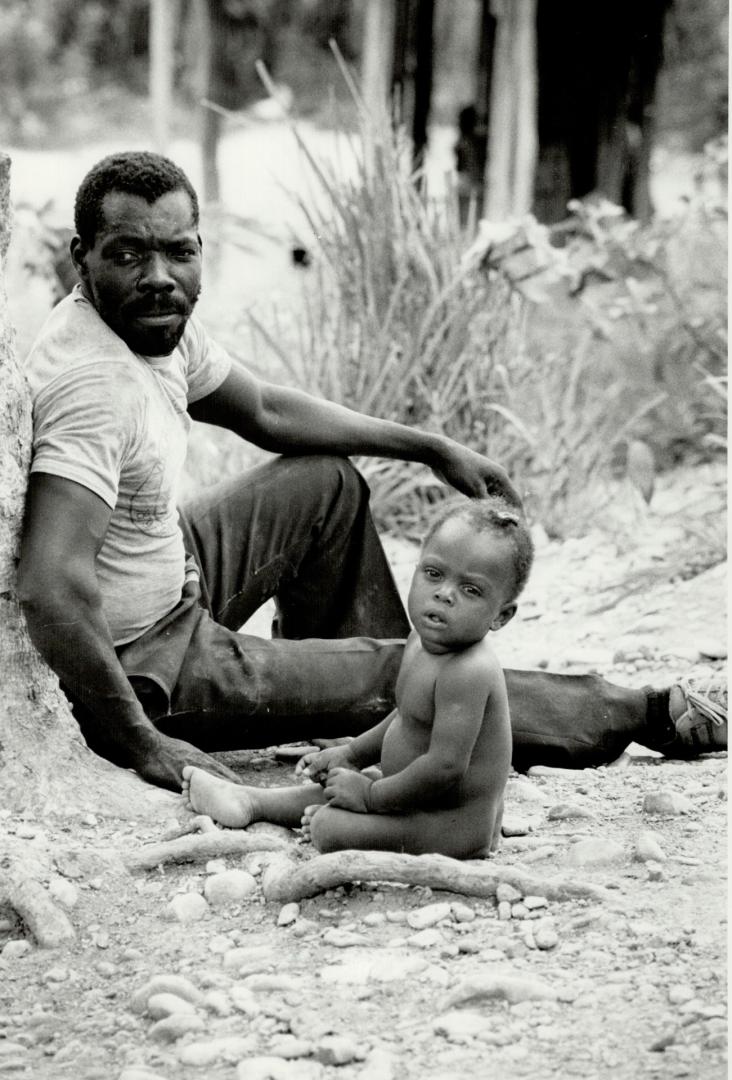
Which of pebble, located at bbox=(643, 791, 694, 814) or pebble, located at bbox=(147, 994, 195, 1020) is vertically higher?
pebble, located at bbox=(643, 791, 694, 814)

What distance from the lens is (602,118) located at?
29.7ft

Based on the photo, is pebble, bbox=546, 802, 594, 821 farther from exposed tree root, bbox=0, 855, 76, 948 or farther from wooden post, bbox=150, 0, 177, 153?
wooden post, bbox=150, 0, 177, 153

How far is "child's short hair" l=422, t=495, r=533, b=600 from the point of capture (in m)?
2.62

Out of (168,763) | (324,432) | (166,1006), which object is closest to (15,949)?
(166,1006)

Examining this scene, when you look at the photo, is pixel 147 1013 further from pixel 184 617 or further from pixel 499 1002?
pixel 184 617

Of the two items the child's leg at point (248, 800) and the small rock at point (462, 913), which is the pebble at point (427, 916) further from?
the child's leg at point (248, 800)

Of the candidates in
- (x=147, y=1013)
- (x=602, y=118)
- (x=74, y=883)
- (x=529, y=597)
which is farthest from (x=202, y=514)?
(x=602, y=118)

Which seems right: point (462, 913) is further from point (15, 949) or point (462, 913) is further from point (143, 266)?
point (143, 266)

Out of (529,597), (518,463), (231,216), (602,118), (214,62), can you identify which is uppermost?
(214,62)

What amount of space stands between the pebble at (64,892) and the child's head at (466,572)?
30.4 inches

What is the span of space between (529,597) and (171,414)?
2618mm

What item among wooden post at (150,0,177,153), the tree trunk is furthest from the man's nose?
wooden post at (150,0,177,153)

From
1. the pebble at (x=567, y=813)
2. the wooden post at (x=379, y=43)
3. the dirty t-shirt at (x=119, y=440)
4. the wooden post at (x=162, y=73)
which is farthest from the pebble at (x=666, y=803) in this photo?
the wooden post at (x=162, y=73)

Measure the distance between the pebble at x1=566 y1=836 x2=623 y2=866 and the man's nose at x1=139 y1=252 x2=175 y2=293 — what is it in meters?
1.37
